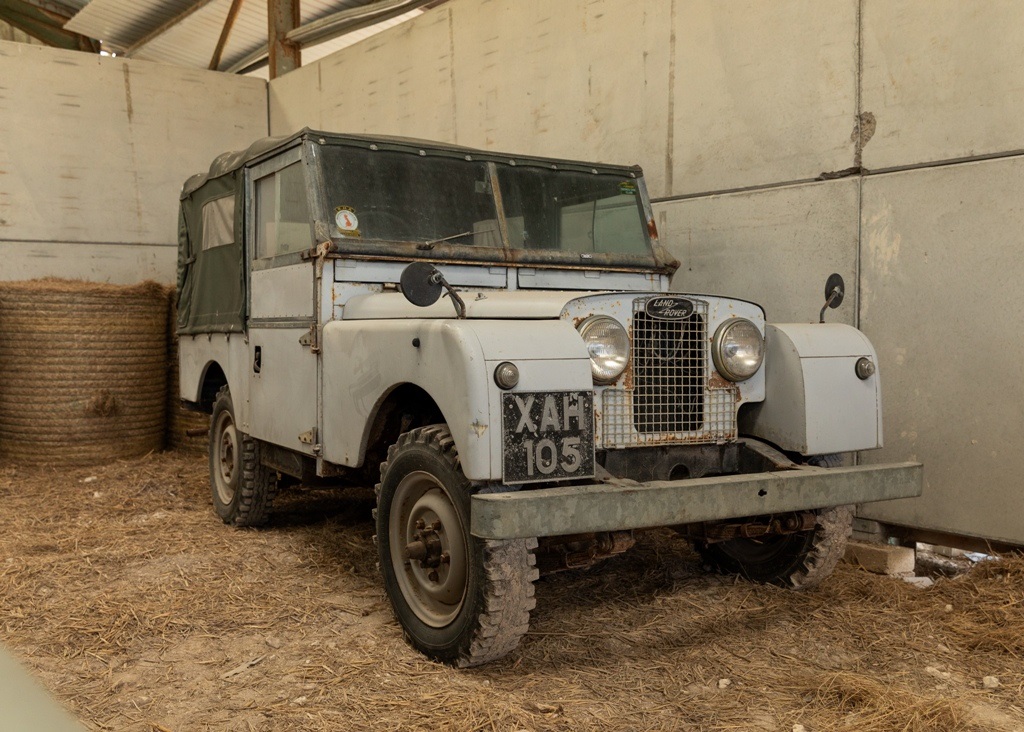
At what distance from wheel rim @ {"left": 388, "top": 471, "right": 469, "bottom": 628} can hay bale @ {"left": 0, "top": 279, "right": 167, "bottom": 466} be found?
4.79m

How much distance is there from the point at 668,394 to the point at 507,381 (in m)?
0.83

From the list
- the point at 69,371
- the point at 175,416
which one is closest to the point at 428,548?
the point at 69,371

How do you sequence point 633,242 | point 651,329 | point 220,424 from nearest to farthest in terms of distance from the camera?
point 651,329 < point 633,242 < point 220,424

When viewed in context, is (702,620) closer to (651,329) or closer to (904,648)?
(904,648)

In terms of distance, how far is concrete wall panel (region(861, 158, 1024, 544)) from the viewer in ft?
12.9

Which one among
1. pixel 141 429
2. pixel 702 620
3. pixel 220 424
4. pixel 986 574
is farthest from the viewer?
pixel 141 429

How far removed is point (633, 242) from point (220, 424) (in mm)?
2658

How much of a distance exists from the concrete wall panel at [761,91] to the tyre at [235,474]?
2.83 metres

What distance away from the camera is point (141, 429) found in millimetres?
7465

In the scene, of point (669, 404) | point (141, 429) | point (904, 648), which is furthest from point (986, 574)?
point (141, 429)

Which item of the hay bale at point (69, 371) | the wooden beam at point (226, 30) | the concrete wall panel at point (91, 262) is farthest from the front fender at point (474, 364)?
the wooden beam at point (226, 30)

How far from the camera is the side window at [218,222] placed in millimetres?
4840

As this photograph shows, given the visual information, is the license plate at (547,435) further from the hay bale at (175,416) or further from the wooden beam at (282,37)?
the wooden beam at (282,37)

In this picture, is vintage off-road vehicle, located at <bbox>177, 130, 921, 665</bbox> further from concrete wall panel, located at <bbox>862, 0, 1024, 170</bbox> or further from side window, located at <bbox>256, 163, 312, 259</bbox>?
concrete wall panel, located at <bbox>862, 0, 1024, 170</bbox>
